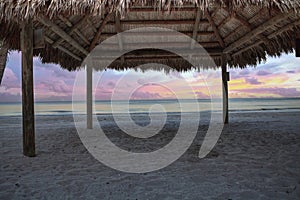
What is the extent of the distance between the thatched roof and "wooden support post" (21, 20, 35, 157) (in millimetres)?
244

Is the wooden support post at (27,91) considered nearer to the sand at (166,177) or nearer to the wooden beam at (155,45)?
A: the sand at (166,177)

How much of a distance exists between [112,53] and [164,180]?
4.67m

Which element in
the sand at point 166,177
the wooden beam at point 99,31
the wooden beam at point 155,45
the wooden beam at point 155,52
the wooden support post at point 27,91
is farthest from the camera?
the wooden beam at point 155,52

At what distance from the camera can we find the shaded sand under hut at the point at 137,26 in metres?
3.12

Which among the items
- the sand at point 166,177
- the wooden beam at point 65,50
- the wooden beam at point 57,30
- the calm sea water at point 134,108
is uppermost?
the wooden beam at point 57,30

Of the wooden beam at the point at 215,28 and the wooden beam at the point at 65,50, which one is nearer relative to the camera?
the wooden beam at the point at 65,50

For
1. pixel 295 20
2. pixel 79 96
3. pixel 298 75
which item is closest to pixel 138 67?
pixel 295 20

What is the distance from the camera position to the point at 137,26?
230 inches

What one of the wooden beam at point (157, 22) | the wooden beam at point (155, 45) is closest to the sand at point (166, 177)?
the wooden beam at point (157, 22)

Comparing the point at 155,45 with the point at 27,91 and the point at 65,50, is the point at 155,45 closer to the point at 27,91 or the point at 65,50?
the point at 65,50

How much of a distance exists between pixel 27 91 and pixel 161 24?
120 inches

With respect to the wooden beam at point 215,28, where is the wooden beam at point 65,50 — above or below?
below

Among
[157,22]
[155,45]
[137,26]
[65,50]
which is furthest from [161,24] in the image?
[65,50]

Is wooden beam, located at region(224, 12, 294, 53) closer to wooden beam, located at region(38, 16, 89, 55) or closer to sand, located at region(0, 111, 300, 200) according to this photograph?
sand, located at region(0, 111, 300, 200)
